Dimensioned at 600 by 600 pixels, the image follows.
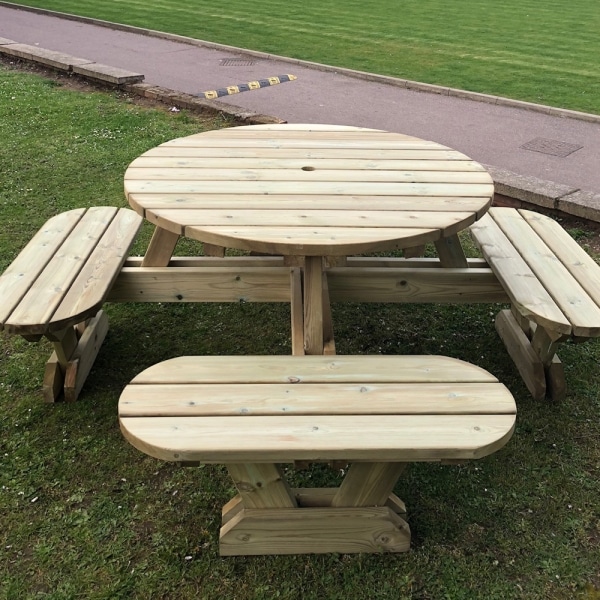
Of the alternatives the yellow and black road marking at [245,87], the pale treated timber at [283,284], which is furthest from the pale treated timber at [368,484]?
the yellow and black road marking at [245,87]

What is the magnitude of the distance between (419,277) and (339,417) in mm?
1181

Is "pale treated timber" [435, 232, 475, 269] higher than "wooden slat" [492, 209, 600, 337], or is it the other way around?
"wooden slat" [492, 209, 600, 337]

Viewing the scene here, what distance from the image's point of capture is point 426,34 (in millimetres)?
11703

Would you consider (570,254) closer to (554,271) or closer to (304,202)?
(554,271)

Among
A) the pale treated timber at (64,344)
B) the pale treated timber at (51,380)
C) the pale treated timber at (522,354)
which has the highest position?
the pale treated timber at (522,354)

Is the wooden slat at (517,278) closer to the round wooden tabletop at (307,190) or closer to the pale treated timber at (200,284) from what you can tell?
the round wooden tabletop at (307,190)

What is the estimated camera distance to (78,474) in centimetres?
236

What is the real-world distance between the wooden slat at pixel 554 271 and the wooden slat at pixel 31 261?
6.85ft

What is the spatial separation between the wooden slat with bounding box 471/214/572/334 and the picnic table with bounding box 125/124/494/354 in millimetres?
179

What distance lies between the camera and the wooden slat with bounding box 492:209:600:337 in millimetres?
2344

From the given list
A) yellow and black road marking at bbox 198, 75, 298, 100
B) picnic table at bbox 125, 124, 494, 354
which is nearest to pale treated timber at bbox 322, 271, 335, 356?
picnic table at bbox 125, 124, 494, 354

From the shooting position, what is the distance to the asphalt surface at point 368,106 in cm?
567

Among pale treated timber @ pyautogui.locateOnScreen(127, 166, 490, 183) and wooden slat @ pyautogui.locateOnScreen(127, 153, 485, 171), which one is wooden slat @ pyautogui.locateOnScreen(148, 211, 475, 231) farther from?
wooden slat @ pyautogui.locateOnScreen(127, 153, 485, 171)

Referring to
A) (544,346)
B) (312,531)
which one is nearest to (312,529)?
(312,531)
